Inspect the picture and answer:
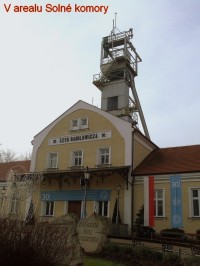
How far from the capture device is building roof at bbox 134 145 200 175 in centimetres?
2295

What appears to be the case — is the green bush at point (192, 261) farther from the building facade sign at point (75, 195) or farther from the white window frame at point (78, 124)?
the white window frame at point (78, 124)

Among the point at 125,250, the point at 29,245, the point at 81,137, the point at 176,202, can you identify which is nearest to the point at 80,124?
the point at 81,137

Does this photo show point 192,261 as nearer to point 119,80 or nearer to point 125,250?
point 125,250

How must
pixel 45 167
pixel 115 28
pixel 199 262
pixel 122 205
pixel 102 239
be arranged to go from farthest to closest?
pixel 115 28, pixel 45 167, pixel 122 205, pixel 102 239, pixel 199 262

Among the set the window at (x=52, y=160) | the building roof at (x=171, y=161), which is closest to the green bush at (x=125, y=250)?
the building roof at (x=171, y=161)

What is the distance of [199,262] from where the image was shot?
1152 cm

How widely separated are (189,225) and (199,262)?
9.88 metres

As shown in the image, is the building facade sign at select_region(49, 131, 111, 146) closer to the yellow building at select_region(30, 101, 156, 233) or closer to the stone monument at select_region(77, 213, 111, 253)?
the yellow building at select_region(30, 101, 156, 233)

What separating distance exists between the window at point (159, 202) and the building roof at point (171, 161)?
137 centimetres

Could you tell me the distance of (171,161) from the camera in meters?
25.0

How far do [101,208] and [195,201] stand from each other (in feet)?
22.7

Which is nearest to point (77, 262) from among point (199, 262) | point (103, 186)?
point (199, 262)

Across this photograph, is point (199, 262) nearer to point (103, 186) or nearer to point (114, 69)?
point (103, 186)

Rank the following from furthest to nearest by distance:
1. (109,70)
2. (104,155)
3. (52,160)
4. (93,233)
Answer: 1. (109,70)
2. (52,160)
3. (104,155)
4. (93,233)
